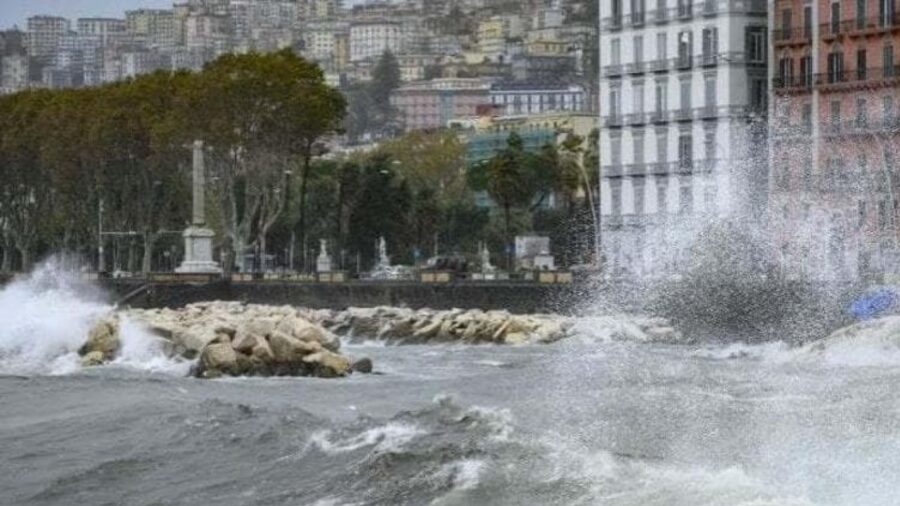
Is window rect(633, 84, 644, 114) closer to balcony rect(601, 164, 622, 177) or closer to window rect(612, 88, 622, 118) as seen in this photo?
window rect(612, 88, 622, 118)

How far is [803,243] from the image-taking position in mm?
67875

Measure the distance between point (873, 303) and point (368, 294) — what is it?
34366 millimetres

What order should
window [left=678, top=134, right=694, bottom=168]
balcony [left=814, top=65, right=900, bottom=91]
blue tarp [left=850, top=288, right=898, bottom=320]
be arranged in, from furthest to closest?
window [left=678, top=134, right=694, bottom=168]
balcony [left=814, top=65, right=900, bottom=91]
blue tarp [left=850, top=288, right=898, bottom=320]

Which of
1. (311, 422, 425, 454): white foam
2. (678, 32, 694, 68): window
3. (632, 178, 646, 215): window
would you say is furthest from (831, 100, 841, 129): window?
(311, 422, 425, 454): white foam

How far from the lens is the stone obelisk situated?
99.2 metres

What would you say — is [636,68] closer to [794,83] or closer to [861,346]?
[794,83]

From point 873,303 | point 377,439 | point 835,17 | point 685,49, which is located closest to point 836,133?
point 835,17

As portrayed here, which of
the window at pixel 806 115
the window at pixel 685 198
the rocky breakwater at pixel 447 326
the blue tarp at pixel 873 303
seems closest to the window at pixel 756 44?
the window at pixel 806 115

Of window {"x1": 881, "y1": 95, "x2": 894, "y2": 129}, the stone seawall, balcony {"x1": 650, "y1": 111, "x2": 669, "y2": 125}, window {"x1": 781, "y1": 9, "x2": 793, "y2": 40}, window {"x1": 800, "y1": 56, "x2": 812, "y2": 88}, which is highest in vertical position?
window {"x1": 781, "y1": 9, "x2": 793, "y2": 40}

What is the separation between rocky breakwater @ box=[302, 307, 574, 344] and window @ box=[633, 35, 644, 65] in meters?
26.1

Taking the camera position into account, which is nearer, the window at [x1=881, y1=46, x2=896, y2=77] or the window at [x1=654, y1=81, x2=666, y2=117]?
the window at [x1=881, y1=46, x2=896, y2=77]

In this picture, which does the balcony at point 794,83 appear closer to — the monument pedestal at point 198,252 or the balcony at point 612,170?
the balcony at point 612,170

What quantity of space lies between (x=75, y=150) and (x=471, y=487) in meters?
95.2

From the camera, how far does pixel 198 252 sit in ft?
334
